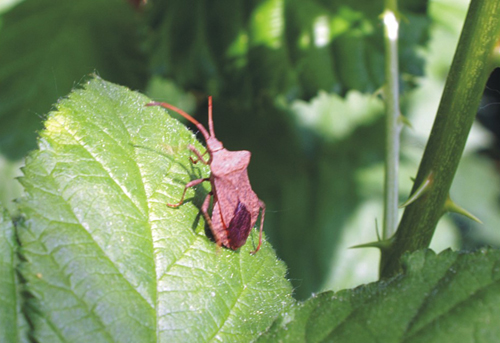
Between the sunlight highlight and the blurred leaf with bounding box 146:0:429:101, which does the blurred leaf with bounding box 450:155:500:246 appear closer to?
the blurred leaf with bounding box 146:0:429:101

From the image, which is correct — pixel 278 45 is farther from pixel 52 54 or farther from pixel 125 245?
pixel 125 245

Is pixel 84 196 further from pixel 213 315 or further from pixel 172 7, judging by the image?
pixel 172 7

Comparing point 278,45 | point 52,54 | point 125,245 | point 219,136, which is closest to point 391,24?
point 278,45

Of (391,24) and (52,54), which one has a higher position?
(52,54)

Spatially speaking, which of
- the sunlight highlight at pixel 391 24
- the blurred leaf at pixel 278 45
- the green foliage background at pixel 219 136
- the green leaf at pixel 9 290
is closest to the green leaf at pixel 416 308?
the green foliage background at pixel 219 136

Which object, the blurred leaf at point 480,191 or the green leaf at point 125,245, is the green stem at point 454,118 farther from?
the blurred leaf at point 480,191

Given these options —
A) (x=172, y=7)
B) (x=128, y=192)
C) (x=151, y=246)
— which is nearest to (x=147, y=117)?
(x=128, y=192)
